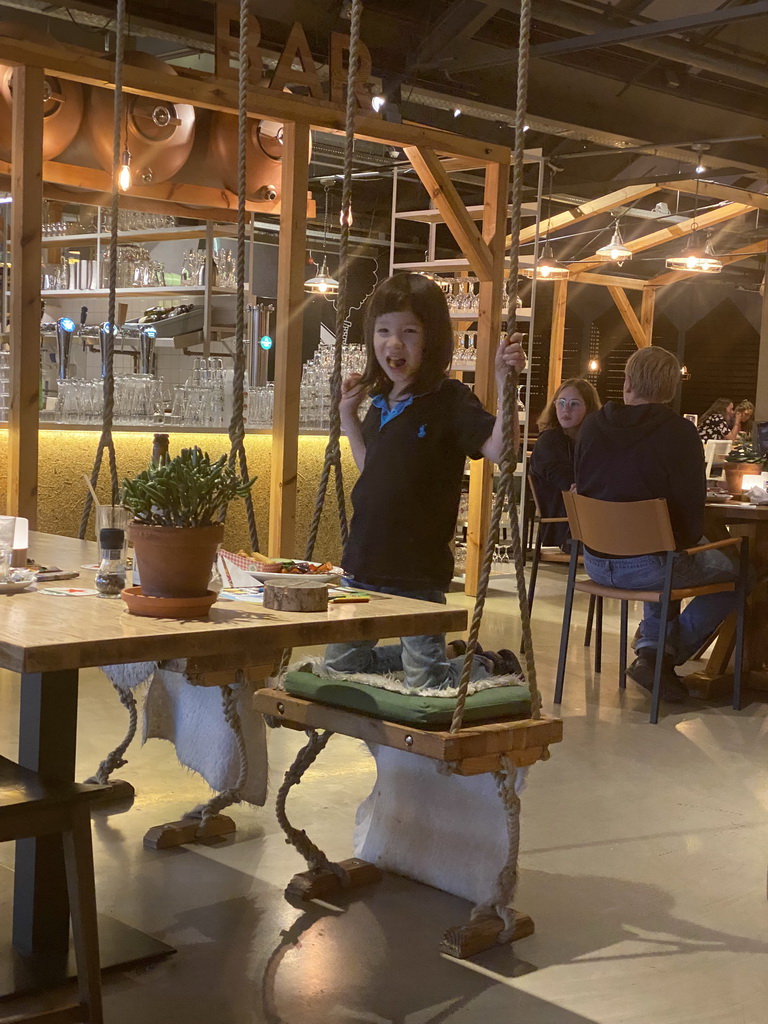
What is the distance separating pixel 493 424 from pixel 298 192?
3.50 m

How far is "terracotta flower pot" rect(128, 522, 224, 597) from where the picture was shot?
7.01 ft

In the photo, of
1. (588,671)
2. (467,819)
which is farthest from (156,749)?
(588,671)

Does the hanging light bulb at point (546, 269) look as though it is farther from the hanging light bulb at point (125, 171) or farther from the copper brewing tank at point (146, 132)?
the hanging light bulb at point (125, 171)

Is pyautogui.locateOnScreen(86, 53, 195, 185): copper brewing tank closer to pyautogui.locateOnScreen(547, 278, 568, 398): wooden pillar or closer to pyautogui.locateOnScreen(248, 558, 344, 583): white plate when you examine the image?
pyautogui.locateOnScreen(248, 558, 344, 583): white plate

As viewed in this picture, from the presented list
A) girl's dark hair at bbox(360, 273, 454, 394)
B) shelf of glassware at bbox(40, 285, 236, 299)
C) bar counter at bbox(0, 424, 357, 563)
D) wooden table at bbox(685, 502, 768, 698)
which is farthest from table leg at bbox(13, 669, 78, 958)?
shelf of glassware at bbox(40, 285, 236, 299)

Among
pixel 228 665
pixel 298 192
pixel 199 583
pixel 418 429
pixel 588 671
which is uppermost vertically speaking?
pixel 298 192

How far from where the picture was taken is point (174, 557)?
215cm

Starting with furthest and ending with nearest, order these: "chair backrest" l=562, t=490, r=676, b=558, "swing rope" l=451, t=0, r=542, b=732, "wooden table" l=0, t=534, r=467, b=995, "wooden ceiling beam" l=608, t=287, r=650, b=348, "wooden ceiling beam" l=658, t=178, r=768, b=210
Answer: "wooden ceiling beam" l=608, t=287, r=650, b=348
"wooden ceiling beam" l=658, t=178, r=768, b=210
"chair backrest" l=562, t=490, r=676, b=558
"swing rope" l=451, t=0, r=542, b=732
"wooden table" l=0, t=534, r=467, b=995

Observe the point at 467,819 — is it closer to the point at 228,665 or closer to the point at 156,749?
the point at 228,665

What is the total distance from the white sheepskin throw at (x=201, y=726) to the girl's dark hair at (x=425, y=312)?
0.97m

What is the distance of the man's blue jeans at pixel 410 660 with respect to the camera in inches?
113

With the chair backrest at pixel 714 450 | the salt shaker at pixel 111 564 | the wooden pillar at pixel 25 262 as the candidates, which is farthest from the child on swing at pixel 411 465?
the chair backrest at pixel 714 450

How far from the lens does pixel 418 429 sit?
3.14m

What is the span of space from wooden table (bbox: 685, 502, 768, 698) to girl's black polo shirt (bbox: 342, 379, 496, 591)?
7.42 ft
